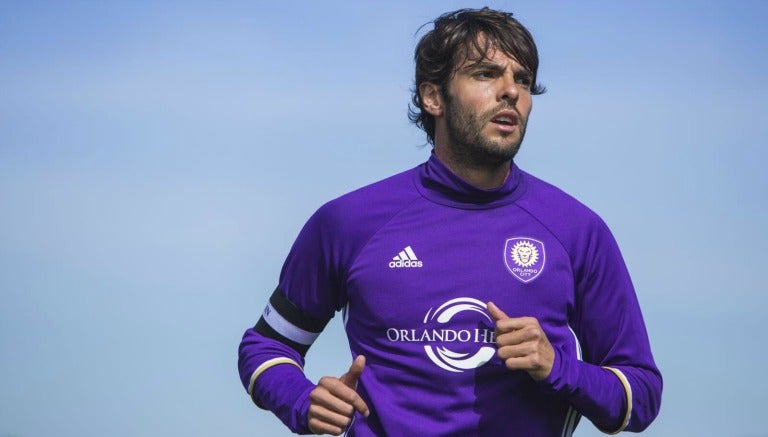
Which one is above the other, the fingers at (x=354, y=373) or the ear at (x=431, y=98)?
the ear at (x=431, y=98)

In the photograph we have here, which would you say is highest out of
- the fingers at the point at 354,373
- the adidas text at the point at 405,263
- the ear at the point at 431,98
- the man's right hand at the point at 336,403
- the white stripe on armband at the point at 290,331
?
the ear at the point at 431,98

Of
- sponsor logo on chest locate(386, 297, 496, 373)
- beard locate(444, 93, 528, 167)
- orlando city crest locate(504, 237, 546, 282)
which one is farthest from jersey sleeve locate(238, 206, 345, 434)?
orlando city crest locate(504, 237, 546, 282)

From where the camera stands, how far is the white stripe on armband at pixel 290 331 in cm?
697

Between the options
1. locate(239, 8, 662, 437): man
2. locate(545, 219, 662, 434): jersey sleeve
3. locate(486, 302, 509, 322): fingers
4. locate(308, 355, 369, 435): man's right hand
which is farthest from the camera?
locate(545, 219, 662, 434): jersey sleeve

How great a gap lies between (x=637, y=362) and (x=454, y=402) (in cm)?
100

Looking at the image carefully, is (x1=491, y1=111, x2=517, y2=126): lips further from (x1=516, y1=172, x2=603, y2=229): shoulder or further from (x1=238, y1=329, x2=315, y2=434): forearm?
(x1=238, y1=329, x2=315, y2=434): forearm

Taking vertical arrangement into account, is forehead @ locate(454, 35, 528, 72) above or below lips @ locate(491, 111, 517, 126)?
above

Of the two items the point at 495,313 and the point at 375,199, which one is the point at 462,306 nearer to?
the point at 495,313

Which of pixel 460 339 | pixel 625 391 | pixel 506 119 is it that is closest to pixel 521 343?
pixel 460 339

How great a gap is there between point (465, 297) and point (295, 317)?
106cm

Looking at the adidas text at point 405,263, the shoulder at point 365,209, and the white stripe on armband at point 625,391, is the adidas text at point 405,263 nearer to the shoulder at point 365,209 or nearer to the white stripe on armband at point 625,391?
the shoulder at point 365,209

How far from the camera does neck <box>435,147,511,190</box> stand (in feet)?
22.0

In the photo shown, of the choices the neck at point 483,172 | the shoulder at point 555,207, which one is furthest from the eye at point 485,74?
the shoulder at point 555,207

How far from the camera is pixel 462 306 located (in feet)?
20.9
